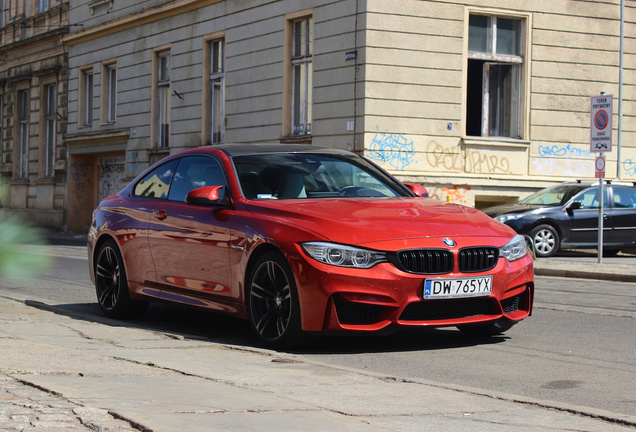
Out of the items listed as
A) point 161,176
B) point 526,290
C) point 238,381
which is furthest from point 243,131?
point 238,381

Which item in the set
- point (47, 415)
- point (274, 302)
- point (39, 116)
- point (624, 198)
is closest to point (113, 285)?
point (274, 302)

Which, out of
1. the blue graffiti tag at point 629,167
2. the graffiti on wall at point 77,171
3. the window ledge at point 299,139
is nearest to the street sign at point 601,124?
the blue graffiti tag at point 629,167

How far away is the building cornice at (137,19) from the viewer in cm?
2794

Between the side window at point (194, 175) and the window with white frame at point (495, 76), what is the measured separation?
15428 mm

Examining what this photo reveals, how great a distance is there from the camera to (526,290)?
705 cm

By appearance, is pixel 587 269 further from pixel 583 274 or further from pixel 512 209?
pixel 512 209

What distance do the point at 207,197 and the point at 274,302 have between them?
1.06 meters

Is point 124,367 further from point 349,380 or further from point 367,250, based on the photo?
point 367,250

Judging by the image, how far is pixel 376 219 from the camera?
6.57 meters

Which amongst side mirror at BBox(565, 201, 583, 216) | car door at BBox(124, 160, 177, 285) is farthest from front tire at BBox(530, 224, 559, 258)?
car door at BBox(124, 160, 177, 285)

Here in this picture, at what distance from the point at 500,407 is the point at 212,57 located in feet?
77.7

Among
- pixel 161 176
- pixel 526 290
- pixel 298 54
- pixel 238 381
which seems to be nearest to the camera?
pixel 238 381

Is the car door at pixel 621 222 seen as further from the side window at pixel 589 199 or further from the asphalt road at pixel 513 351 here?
the asphalt road at pixel 513 351

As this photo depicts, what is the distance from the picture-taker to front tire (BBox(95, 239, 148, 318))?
8.48 m
